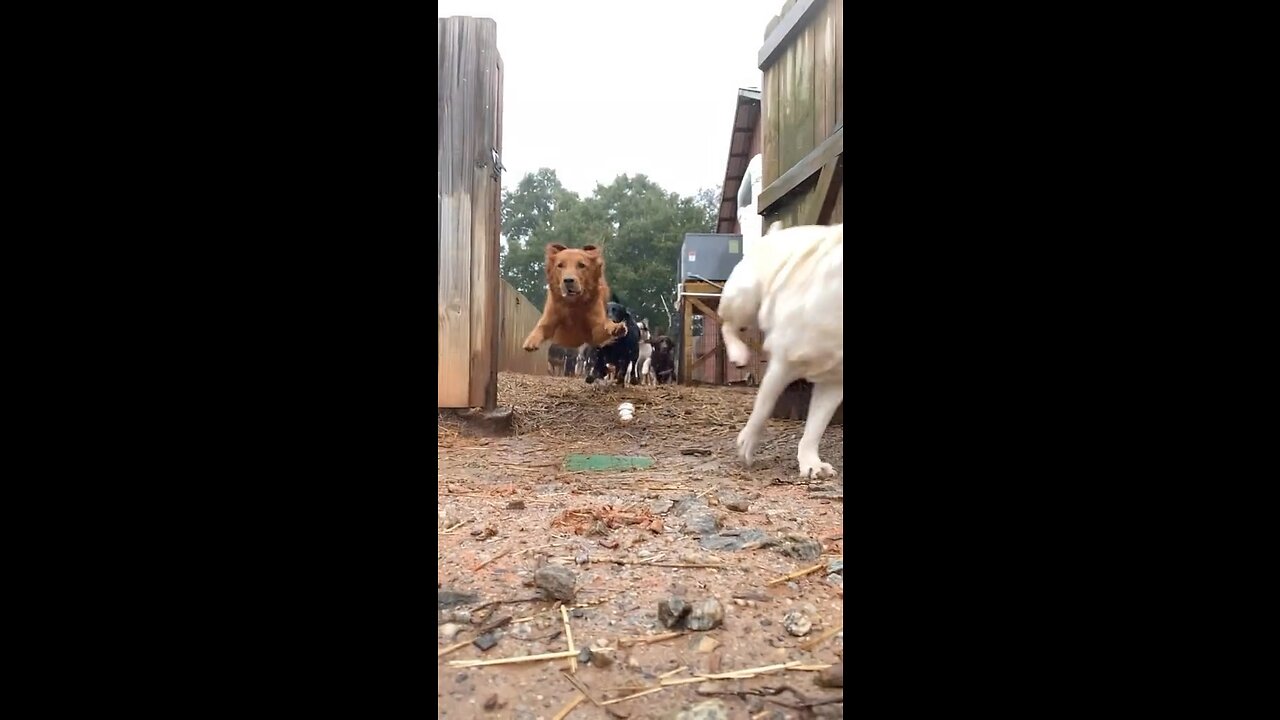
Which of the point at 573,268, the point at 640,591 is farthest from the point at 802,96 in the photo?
the point at 573,268

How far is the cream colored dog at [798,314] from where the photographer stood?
5.45ft

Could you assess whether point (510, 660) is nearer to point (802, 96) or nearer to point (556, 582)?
point (556, 582)

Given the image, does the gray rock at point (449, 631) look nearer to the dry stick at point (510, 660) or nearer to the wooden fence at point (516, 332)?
the dry stick at point (510, 660)

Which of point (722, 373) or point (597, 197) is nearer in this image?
point (597, 197)

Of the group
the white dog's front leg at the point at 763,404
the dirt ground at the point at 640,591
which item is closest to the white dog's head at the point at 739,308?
the white dog's front leg at the point at 763,404

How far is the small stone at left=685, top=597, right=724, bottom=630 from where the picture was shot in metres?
0.70

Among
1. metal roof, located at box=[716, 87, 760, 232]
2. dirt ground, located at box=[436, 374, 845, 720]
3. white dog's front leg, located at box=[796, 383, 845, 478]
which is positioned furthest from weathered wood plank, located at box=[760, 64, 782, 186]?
metal roof, located at box=[716, 87, 760, 232]

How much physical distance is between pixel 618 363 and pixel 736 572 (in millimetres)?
3642

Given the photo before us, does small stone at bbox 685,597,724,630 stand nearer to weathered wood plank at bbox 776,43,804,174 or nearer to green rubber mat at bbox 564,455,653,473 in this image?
green rubber mat at bbox 564,455,653,473

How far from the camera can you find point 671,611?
0.72 meters

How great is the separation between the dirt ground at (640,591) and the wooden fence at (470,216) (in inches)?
31.0

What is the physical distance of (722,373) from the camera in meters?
4.47

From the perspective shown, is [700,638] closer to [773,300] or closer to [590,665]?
[590,665]
